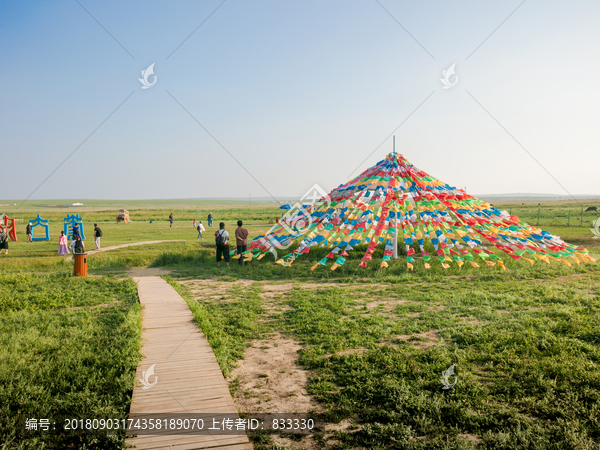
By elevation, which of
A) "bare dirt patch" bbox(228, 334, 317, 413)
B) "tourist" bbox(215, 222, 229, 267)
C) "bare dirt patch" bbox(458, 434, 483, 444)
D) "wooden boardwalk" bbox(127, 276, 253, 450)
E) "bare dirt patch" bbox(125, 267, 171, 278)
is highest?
"tourist" bbox(215, 222, 229, 267)

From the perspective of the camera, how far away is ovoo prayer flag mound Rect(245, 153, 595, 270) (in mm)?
10617

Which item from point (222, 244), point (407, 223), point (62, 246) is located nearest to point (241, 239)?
point (222, 244)

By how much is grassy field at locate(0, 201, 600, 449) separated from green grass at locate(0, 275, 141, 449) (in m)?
0.02

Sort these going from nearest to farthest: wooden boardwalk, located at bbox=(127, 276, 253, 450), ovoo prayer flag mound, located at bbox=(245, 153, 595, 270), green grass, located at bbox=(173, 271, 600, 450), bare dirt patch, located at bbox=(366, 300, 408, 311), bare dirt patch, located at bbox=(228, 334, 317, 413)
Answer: wooden boardwalk, located at bbox=(127, 276, 253, 450), green grass, located at bbox=(173, 271, 600, 450), bare dirt patch, located at bbox=(228, 334, 317, 413), bare dirt patch, located at bbox=(366, 300, 408, 311), ovoo prayer flag mound, located at bbox=(245, 153, 595, 270)

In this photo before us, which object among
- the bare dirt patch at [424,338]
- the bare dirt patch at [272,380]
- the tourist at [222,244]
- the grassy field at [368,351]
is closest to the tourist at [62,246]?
the grassy field at [368,351]

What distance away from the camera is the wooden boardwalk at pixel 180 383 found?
10.8ft

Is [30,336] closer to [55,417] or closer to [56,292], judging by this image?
[55,417]

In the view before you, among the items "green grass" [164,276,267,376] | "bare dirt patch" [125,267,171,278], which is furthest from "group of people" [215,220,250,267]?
"green grass" [164,276,267,376]

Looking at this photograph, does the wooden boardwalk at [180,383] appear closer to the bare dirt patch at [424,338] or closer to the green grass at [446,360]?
the green grass at [446,360]

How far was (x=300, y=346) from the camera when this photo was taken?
5621 millimetres

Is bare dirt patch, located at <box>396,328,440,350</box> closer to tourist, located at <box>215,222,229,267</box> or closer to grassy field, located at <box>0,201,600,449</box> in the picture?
grassy field, located at <box>0,201,600,449</box>

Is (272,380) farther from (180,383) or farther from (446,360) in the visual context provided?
(446,360)

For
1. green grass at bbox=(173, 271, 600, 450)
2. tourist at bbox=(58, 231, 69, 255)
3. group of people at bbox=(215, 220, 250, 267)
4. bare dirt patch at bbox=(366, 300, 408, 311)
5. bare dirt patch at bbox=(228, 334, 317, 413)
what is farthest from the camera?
tourist at bbox=(58, 231, 69, 255)

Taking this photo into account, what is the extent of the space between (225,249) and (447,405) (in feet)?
32.6
